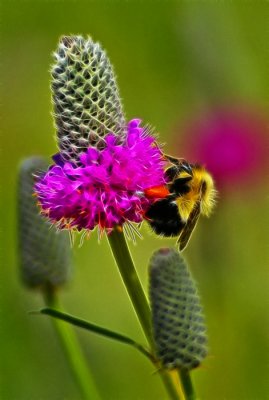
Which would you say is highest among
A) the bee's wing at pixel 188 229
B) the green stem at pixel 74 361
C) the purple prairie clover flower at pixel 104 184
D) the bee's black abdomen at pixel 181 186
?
the purple prairie clover flower at pixel 104 184

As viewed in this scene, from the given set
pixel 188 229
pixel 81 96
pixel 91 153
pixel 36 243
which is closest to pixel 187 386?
pixel 188 229

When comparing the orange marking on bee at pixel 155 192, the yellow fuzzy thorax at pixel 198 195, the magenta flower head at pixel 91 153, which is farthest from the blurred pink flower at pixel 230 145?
the magenta flower head at pixel 91 153

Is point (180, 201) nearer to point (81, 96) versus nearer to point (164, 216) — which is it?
point (164, 216)

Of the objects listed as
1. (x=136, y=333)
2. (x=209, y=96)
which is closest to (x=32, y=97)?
(x=209, y=96)

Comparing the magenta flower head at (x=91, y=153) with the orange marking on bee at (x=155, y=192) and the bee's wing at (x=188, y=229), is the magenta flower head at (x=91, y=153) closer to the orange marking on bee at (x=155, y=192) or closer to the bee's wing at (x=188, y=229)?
the orange marking on bee at (x=155, y=192)

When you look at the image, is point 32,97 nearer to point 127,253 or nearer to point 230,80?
point 230,80

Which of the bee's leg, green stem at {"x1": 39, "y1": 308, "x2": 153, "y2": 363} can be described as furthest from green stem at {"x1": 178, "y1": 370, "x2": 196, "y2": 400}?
the bee's leg
